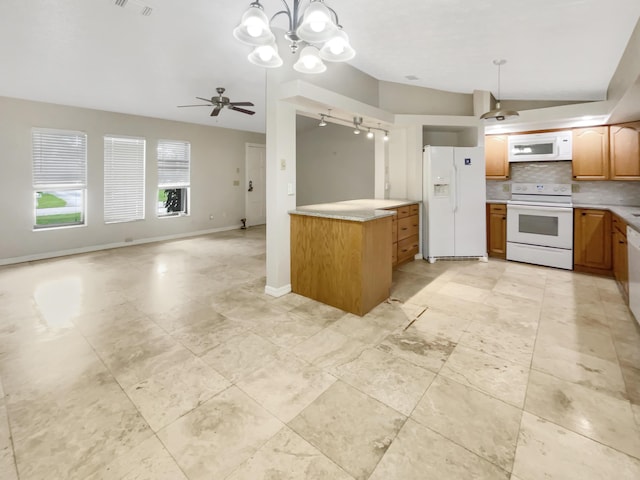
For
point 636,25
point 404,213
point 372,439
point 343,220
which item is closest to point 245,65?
point 343,220

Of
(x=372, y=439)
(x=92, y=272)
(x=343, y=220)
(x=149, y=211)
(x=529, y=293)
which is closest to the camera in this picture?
(x=372, y=439)

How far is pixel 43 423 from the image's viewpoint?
1644 millimetres

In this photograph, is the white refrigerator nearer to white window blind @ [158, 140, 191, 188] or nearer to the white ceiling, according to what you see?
the white ceiling

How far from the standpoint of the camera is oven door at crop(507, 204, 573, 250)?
168 inches

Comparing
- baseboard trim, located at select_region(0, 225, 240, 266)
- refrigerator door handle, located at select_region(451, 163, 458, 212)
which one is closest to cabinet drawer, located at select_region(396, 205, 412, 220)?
refrigerator door handle, located at select_region(451, 163, 458, 212)

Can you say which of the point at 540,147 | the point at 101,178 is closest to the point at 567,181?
the point at 540,147

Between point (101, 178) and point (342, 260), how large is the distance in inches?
209

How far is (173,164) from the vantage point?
6.93m

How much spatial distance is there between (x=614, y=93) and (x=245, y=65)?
14.3 ft

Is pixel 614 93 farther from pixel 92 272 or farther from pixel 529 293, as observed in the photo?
pixel 92 272

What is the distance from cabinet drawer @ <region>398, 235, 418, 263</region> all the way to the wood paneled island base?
3.86ft

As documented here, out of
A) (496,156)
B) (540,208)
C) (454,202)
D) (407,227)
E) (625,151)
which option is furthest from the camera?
(496,156)

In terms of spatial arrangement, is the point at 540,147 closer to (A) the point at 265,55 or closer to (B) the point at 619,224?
(B) the point at 619,224

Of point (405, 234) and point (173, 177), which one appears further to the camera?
point (173, 177)
